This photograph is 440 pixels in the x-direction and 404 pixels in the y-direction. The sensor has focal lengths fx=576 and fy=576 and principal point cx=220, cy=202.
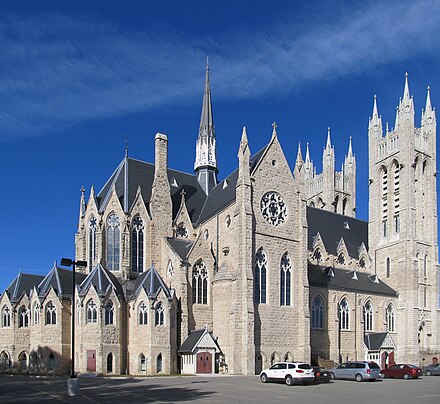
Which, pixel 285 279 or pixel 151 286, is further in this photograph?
pixel 285 279

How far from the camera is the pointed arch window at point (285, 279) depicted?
48.6 m

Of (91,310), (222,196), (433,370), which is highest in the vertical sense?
(222,196)

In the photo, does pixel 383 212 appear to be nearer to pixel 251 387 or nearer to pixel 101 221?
pixel 101 221

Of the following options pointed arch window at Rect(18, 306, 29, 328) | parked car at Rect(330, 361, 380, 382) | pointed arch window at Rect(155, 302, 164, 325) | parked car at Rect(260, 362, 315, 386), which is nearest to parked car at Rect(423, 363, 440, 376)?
parked car at Rect(330, 361, 380, 382)

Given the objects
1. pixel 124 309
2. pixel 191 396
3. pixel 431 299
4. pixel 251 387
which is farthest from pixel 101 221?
pixel 431 299

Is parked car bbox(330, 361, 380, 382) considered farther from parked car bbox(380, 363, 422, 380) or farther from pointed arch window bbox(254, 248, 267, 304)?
pointed arch window bbox(254, 248, 267, 304)

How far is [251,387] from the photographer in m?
30.8

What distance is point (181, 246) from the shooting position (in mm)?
50906

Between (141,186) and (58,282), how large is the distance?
12.6 meters

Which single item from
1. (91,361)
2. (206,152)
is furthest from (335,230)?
(91,361)

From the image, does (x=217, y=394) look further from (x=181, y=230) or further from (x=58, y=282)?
(x=181, y=230)

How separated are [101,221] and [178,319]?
12.0 metres

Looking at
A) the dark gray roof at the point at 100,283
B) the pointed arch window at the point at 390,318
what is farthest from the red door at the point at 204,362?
the pointed arch window at the point at 390,318

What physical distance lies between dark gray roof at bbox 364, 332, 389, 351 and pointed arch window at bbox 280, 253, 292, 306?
44.4ft
